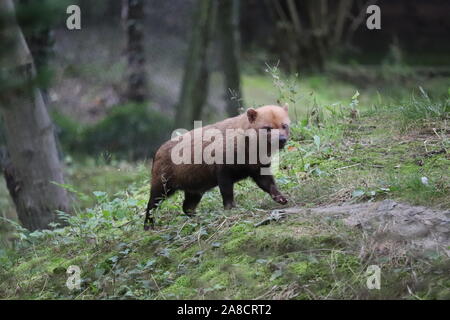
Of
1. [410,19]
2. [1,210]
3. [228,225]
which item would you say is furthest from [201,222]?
[410,19]

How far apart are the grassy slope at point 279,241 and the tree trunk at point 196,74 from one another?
456cm

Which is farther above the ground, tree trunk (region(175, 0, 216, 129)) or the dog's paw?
tree trunk (region(175, 0, 216, 129))

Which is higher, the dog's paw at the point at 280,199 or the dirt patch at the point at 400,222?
the dirt patch at the point at 400,222

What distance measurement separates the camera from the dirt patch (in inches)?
178

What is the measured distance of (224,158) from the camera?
19.1ft

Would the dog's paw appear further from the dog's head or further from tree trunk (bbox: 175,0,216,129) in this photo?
tree trunk (bbox: 175,0,216,129)

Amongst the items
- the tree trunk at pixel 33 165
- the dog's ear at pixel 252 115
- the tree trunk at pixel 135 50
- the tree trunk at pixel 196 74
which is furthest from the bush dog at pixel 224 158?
the tree trunk at pixel 135 50

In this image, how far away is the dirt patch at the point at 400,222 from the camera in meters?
4.52

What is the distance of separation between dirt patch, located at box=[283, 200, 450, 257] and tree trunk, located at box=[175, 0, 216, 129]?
671cm

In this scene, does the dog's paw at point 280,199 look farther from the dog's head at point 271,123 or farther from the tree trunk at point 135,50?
the tree trunk at point 135,50

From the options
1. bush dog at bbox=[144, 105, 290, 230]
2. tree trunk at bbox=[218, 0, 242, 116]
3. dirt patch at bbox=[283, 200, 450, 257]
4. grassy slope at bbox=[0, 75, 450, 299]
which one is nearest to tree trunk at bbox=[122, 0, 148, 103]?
tree trunk at bbox=[218, 0, 242, 116]

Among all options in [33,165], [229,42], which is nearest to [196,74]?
[229,42]

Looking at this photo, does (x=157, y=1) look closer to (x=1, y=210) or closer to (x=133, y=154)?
(x=133, y=154)
